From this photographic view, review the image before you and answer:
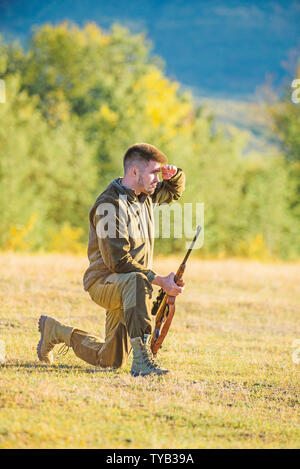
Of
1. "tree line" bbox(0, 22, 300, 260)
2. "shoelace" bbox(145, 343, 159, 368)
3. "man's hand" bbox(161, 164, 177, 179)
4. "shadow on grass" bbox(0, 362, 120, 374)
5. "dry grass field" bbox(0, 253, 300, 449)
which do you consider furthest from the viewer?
"tree line" bbox(0, 22, 300, 260)

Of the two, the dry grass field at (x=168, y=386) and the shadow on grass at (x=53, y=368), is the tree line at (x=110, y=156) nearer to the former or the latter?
the dry grass field at (x=168, y=386)

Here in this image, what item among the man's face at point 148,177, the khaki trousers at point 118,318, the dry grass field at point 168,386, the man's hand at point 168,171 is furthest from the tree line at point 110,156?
the khaki trousers at point 118,318

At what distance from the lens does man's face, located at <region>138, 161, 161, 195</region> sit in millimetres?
6145

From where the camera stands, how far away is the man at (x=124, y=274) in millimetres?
5836

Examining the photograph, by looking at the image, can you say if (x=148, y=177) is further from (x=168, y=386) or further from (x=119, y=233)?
(x=168, y=386)

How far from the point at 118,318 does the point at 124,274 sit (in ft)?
1.52

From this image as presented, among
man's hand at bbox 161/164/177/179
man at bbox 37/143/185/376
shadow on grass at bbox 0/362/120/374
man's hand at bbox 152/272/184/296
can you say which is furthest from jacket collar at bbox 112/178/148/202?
shadow on grass at bbox 0/362/120/374

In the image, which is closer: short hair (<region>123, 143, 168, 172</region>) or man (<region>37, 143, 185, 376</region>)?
man (<region>37, 143, 185, 376</region>)

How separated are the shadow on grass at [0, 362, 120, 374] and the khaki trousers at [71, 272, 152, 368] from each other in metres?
0.11

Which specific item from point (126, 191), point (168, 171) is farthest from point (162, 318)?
point (168, 171)

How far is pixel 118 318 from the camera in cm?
612

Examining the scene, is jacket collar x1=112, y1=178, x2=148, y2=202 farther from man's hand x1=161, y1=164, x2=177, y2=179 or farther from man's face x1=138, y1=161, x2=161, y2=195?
man's hand x1=161, y1=164, x2=177, y2=179

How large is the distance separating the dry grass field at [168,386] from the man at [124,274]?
208 mm

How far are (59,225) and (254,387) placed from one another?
33876mm
